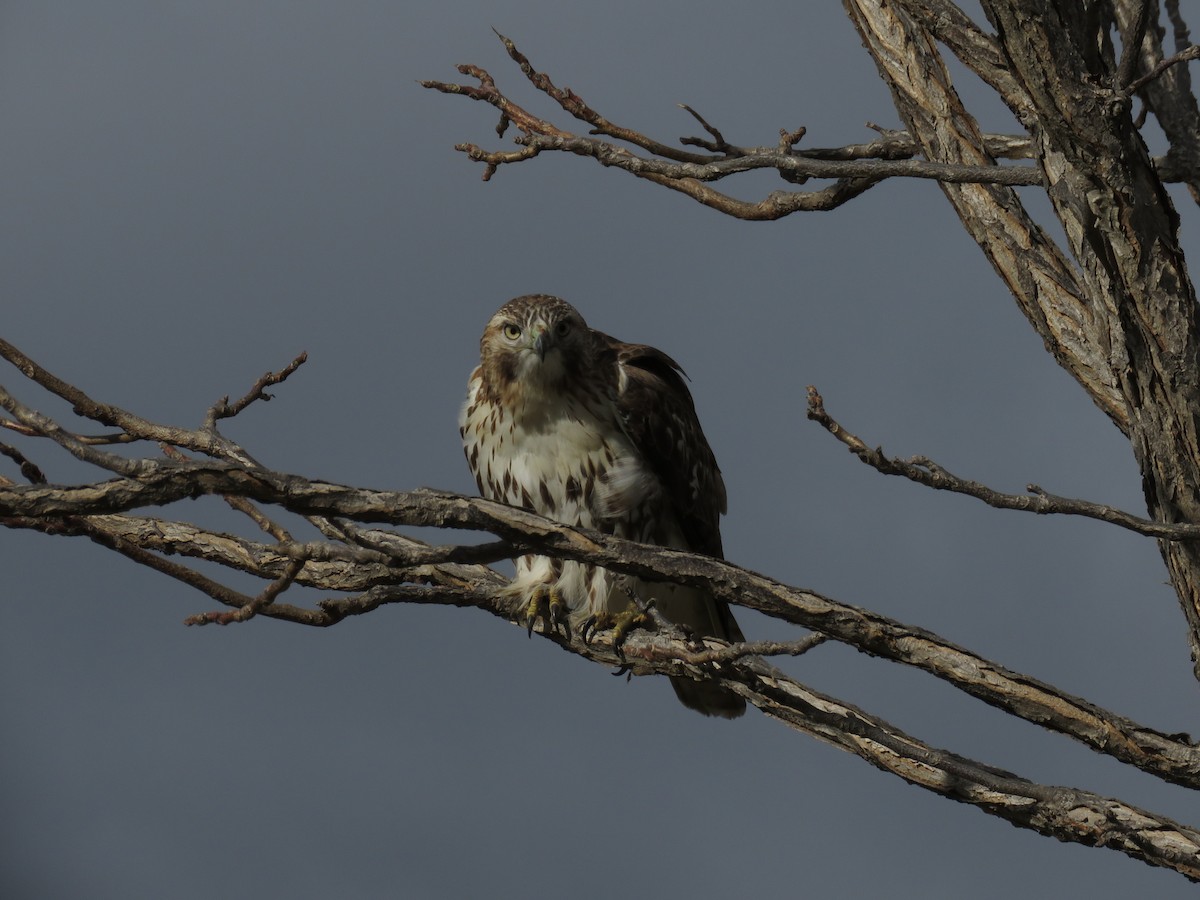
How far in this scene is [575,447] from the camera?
7184mm

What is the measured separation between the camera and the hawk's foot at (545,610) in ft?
23.2

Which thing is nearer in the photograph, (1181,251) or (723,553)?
(1181,251)

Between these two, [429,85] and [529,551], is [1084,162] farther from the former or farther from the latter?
[429,85]

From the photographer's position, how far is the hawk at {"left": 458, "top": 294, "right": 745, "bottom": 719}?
7141 mm

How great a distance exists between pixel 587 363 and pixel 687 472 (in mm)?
849

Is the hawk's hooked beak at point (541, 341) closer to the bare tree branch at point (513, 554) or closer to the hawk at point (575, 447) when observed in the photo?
the hawk at point (575, 447)

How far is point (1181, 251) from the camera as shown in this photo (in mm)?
4977

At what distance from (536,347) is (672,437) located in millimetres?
966

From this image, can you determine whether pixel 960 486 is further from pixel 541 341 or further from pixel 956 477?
pixel 541 341

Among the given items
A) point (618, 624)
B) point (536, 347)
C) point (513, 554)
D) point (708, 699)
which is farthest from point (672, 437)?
point (513, 554)

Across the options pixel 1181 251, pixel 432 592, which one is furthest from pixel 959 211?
pixel 432 592

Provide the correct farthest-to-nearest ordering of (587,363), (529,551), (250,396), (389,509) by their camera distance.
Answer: (587,363) < (250,396) < (529,551) < (389,509)

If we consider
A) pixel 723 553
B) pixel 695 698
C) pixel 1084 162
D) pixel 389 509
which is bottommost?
pixel 389 509

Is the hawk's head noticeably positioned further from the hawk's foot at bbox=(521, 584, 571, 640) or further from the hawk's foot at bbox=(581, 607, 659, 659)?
the hawk's foot at bbox=(581, 607, 659, 659)
